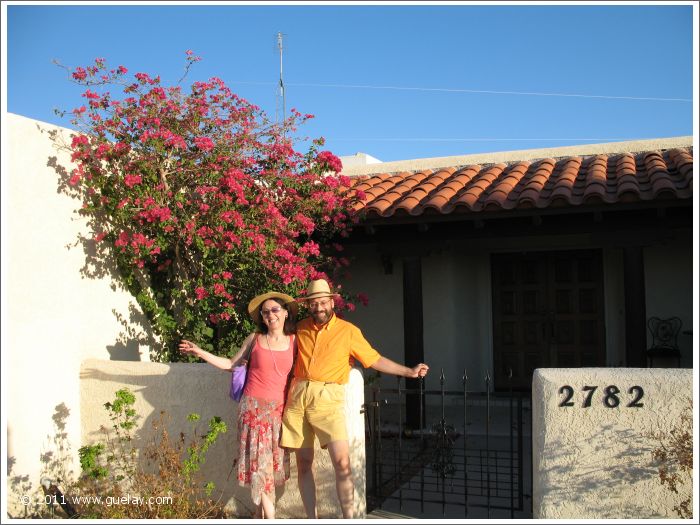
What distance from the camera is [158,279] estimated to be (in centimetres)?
667

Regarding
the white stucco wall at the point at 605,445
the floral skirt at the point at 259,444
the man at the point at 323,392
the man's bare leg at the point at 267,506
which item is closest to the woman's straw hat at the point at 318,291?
the man at the point at 323,392

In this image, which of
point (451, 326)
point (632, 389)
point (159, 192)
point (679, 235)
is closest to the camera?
point (632, 389)

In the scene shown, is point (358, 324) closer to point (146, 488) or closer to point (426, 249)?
point (426, 249)

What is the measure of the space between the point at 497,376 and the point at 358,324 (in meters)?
1.94

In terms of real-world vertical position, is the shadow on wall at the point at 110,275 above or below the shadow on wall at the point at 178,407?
above

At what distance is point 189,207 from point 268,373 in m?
2.25

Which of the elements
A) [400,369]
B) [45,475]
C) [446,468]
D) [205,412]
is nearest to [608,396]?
[400,369]

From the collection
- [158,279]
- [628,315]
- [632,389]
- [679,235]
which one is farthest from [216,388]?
[679,235]

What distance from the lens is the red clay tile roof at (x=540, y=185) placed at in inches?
275

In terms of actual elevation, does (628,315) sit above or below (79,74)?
below

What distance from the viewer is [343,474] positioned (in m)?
4.56

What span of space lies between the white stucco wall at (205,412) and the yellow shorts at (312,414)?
321 mm

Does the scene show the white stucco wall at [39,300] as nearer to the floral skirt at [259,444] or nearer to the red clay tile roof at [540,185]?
the floral skirt at [259,444]

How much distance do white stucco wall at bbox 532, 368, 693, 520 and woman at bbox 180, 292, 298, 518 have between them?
1.67 meters
